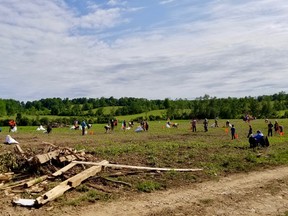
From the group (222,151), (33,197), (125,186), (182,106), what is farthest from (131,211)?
(182,106)

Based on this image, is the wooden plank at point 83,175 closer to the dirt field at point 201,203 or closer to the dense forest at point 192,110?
the dirt field at point 201,203

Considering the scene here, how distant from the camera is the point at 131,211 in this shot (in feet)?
33.1

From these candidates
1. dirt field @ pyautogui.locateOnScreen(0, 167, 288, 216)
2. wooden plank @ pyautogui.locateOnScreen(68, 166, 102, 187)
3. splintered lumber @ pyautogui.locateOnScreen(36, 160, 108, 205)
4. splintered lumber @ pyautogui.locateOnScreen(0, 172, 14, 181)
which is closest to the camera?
dirt field @ pyautogui.locateOnScreen(0, 167, 288, 216)

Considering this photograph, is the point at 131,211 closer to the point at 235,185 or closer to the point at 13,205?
the point at 13,205

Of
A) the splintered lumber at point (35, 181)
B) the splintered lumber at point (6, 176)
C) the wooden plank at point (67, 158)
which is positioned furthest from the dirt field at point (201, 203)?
the wooden plank at point (67, 158)

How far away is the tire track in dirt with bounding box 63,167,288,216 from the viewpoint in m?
10.1

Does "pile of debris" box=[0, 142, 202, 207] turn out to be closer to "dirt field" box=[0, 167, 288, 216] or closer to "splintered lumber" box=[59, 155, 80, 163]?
"splintered lumber" box=[59, 155, 80, 163]

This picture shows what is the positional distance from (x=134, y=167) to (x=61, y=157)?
9.74 feet

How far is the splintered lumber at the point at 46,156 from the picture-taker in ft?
Answer: 44.4

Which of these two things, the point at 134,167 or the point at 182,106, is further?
the point at 182,106

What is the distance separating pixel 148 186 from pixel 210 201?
232 cm

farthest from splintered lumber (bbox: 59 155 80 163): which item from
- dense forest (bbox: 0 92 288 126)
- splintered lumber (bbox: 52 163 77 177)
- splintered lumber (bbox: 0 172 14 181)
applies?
dense forest (bbox: 0 92 288 126)

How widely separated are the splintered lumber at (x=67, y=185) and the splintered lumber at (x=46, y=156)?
1813 millimetres

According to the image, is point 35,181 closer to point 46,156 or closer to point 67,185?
point 67,185
